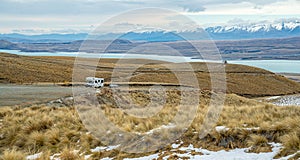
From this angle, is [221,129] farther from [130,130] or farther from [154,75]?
[154,75]

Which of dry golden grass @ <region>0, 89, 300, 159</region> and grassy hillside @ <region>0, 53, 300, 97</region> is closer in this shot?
dry golden grass @ <region>0, 89, 300, 159</region>

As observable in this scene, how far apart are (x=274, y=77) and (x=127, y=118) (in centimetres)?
8734

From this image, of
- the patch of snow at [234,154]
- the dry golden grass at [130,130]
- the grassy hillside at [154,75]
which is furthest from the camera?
the grassy hillside at [154,75]

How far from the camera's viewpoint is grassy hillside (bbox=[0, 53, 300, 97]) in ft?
173

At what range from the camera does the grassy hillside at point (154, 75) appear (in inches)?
2071

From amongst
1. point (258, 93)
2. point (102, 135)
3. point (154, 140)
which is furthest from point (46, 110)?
point (258, 93)

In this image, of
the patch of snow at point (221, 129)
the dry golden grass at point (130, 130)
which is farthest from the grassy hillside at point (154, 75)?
the patch of snow at point (221, 129)

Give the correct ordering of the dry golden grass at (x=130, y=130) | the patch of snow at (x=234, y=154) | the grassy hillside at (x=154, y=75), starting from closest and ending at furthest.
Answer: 1. the patch of snow at (x=234, y=154)
2. the dry golden grass at (x=130, y=130)
3. the grassy hillside at (x=154, y=75)

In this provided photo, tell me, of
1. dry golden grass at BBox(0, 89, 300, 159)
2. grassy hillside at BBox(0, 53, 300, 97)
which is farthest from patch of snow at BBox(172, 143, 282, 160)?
grassy hillside at BBox(0, 53, 300, 97)

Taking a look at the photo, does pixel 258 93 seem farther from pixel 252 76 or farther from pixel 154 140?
pixel 154 140

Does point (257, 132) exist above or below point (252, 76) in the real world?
above

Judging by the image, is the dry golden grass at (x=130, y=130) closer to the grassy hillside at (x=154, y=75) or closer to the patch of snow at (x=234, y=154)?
the patch of snow at (x=234, y=154)

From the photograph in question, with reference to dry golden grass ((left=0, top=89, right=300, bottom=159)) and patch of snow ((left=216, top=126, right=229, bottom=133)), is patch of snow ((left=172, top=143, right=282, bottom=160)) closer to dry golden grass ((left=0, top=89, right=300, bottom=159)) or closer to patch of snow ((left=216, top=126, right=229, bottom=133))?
dry golden grass ((left=0, top=89, right=300, bottom=159))

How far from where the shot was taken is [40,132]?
11602mm
